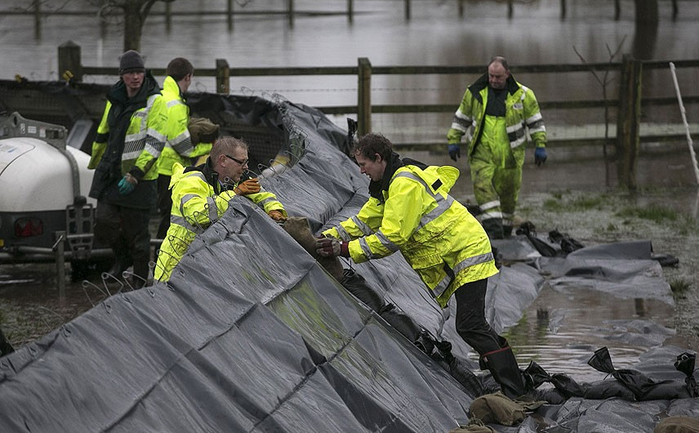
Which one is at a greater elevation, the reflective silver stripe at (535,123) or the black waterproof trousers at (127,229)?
the reflective silver stripe at (535,123)

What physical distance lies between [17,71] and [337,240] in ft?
76.3

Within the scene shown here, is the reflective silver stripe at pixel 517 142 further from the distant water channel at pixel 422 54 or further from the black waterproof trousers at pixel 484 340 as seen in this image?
the black waterproof trousers at pixel 484 340

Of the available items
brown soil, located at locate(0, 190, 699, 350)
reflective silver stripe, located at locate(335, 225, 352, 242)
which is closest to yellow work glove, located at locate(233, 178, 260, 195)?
reflective silver stripe, located at locate(335, 225, 352, 242)

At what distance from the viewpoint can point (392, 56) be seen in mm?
32562

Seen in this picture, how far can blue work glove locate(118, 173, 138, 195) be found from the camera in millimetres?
8914

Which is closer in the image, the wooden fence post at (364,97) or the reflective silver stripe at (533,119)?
the reflective silver stripe at (533,119)

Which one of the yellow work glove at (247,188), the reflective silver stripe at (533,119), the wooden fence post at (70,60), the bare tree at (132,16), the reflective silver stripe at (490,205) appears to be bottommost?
the reflective silver stripe at (490,205)

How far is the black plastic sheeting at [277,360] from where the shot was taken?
407 centimetres

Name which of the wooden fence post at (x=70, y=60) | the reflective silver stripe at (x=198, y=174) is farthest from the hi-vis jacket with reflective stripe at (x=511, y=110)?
the wooden fence post at (x=70, y=60)

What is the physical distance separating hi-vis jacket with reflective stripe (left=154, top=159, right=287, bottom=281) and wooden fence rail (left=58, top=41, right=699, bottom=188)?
26.0ft

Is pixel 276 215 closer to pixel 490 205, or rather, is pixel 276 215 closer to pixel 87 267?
pixel 87 267

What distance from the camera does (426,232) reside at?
662 cm

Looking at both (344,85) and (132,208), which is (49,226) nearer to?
Result: (132,208)

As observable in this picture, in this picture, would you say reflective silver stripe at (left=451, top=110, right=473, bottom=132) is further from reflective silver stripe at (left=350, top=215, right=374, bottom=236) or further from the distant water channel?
reflective silver stripe at (left=350, top=215, right=374, bottom=236)
